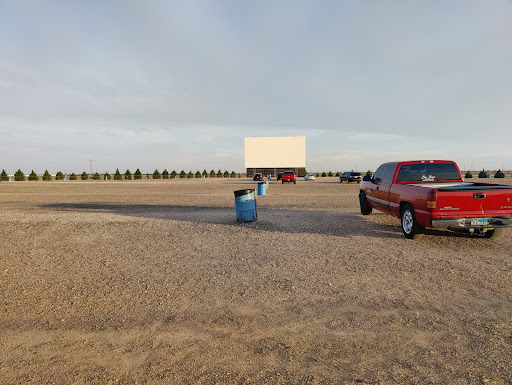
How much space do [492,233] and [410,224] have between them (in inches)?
83.3

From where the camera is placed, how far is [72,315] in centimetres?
415

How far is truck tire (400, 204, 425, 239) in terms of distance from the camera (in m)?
7.83

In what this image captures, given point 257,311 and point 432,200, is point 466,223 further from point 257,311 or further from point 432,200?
point 257,311

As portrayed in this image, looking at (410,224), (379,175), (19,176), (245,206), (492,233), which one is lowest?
(492,233)

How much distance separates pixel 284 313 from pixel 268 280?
1.26m

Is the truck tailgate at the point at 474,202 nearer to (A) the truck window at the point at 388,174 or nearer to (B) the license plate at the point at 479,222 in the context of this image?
(B) the license plate at the point at 479,222

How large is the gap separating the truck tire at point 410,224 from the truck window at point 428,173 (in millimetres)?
1319

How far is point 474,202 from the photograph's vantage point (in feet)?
23.7

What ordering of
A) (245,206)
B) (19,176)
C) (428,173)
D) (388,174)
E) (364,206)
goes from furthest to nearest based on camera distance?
(19,176) < (364,206) < (245,206) < (388,174) < (428,173)

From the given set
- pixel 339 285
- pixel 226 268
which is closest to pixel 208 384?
pixel 339 285

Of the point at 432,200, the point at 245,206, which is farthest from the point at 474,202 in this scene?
the point at 245,206

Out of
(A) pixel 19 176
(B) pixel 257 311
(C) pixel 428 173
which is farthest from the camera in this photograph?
(A) pixel 19 176

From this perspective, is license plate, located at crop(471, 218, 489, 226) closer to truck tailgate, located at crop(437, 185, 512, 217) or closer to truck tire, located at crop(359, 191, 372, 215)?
truck tailgate, located at crop(437, 185, 512, 217)

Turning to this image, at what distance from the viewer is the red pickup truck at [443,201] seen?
7.16 m
